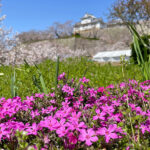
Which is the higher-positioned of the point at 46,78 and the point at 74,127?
the point at 46,78

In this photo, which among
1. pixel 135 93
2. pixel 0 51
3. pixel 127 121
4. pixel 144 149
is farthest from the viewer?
pixel 0 51

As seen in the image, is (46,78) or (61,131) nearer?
(61,131)

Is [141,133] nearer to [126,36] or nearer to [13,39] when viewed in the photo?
[13,39]

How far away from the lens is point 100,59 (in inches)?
727

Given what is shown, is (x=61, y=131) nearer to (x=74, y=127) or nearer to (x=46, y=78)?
(x=74, y=127)

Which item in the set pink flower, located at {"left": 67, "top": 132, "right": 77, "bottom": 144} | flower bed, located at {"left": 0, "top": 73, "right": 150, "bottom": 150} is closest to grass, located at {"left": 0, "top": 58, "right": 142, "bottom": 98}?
flower bed, located at {"left": 0, "top": 73, "right": 150, "bottom": 150}

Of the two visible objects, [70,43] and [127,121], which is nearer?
[127,121]

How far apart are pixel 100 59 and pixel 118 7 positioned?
6464 mm

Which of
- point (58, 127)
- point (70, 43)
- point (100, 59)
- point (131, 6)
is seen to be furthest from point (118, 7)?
point (58, 127)

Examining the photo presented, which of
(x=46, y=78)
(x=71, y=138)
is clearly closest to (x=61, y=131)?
(x=71, y=138)

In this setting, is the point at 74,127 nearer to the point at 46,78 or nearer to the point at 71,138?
the point at 71,138

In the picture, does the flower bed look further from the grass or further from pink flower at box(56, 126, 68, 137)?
the grass

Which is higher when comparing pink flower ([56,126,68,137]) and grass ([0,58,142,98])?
grass ([0,58,142,98])

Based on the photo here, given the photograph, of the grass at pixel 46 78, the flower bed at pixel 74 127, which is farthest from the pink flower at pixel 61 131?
the grass at pixel 46 78
